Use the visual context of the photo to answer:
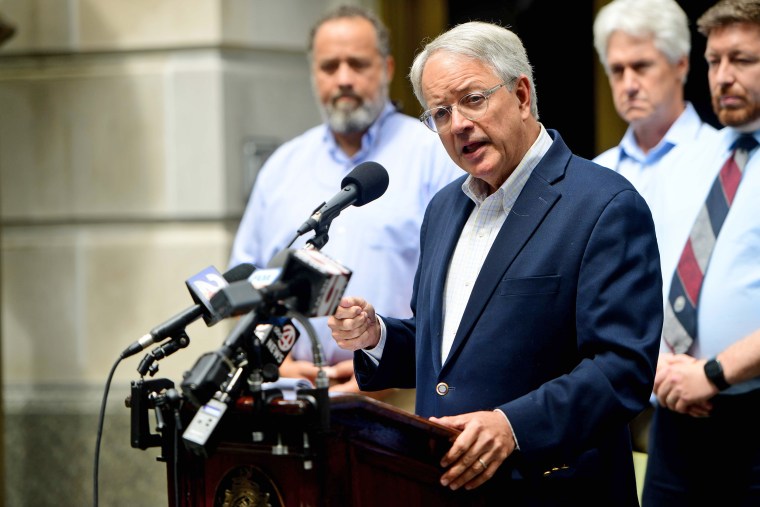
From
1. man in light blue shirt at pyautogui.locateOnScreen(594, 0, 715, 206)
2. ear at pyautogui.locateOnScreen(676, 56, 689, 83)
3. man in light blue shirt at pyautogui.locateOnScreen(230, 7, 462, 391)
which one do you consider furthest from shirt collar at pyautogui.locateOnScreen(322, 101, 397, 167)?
ear at pyautogui.locateOnScreen(676, 56, 689, 83)

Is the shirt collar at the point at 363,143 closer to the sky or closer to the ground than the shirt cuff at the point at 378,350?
closer to the sky

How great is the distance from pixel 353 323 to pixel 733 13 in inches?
63.0

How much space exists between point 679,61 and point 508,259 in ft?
5.58

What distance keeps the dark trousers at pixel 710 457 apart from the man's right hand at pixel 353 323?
3.73 ft

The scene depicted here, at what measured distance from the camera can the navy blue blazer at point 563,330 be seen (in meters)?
2.44

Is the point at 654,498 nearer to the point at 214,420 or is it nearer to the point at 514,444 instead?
the point at 514,444

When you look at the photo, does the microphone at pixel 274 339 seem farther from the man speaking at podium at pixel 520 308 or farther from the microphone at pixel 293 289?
the man speaking at podium at pixel 520 308

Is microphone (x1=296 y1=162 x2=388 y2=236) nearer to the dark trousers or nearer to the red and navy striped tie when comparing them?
the red and navy striped tie

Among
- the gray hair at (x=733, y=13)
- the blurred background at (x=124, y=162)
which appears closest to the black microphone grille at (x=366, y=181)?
the gray hair at (x=733, y=13)

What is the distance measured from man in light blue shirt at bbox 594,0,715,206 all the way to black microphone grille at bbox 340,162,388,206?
149 cm

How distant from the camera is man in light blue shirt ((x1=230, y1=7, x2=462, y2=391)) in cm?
400

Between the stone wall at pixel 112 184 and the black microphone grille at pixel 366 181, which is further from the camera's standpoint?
the stone wall at pixel 112 184

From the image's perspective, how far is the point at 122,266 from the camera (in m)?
5.49

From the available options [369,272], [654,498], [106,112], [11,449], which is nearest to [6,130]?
[106,112]
